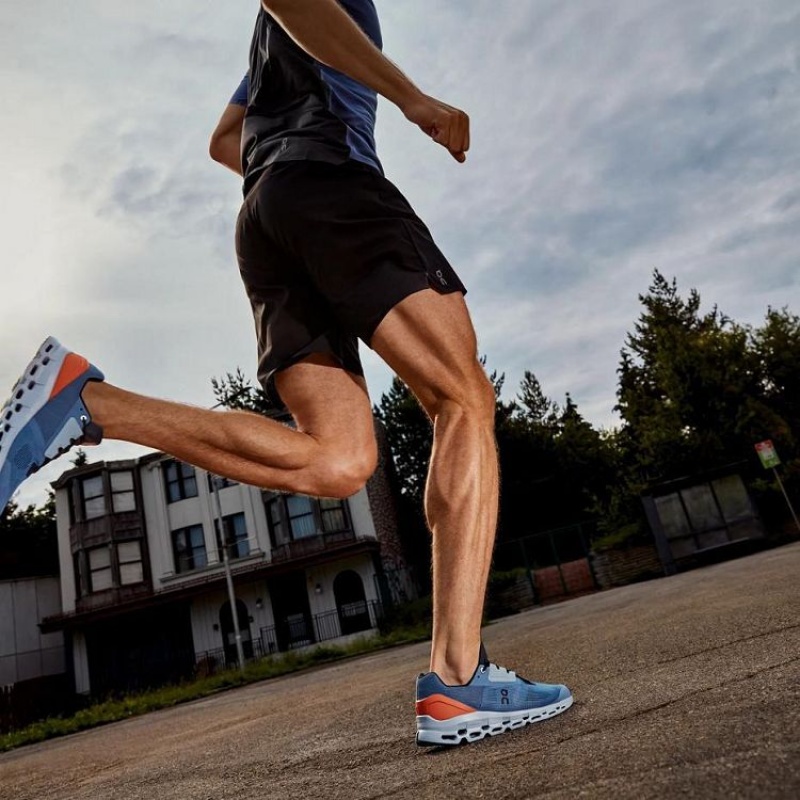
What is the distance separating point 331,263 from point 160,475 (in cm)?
2767

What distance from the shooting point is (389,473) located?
104ft

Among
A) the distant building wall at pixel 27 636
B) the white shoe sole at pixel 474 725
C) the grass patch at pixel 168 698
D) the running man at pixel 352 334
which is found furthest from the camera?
the distant building wall at pixel 27 636

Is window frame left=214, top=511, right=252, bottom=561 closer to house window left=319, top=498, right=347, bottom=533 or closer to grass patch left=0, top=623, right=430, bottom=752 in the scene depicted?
house window left=319, top=498, right=347, bottom=533

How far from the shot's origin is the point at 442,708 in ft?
4.95

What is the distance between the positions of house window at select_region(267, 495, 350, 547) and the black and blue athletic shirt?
23.3 meters

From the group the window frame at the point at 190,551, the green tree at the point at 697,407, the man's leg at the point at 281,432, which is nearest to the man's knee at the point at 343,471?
the man's leg at the point at 281,432

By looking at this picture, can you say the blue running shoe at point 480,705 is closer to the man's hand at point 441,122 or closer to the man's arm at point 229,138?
the man's hand at point 441,122

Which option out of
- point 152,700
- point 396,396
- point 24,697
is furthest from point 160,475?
point 152,700

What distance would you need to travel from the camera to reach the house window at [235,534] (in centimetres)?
2580

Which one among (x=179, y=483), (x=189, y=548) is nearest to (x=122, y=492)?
(x=179, y=483)

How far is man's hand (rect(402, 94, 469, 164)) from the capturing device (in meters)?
1.90

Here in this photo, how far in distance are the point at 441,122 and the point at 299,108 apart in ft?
1.62

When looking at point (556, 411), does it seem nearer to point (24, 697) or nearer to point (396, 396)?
point (396, 396)

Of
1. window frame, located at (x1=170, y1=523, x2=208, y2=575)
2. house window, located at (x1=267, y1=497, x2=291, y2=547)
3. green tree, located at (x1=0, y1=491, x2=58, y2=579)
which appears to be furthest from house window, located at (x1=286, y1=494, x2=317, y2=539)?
green tree, located at (x1=0, y1=491, x2=58, y2=579)
